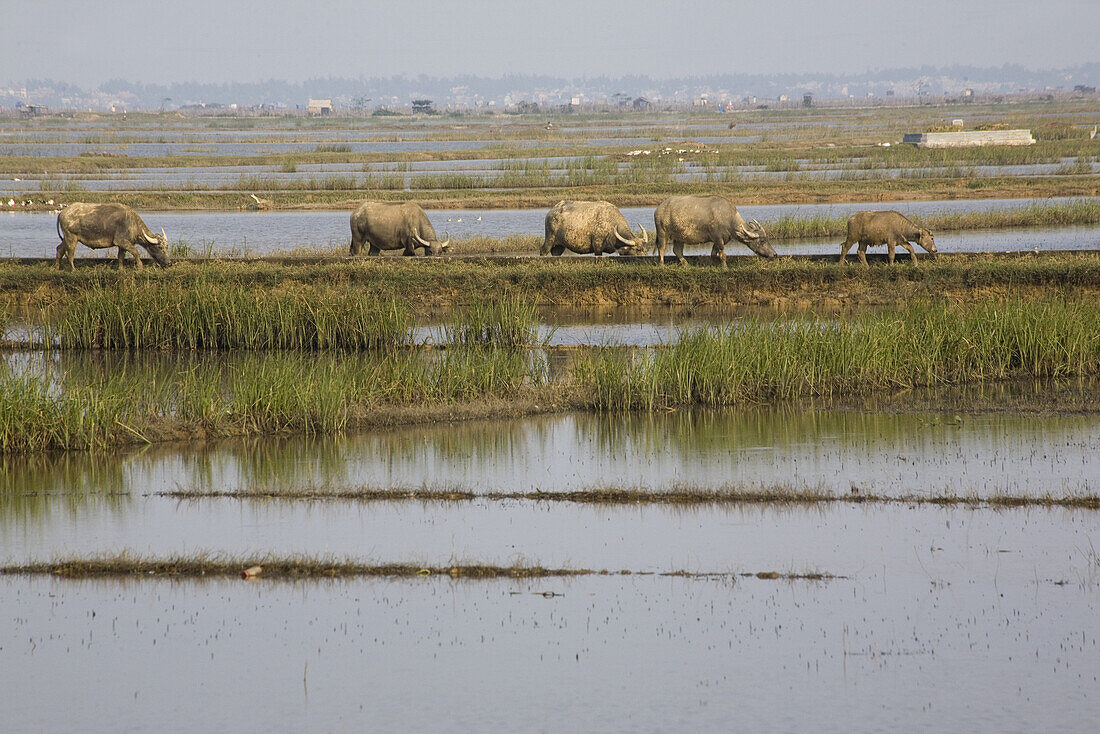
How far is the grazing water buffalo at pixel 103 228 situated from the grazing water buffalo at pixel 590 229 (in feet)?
23.7

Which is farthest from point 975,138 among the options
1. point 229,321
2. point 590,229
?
point 229,321

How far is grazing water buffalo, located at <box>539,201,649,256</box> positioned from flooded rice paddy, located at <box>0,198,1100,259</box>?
458cm

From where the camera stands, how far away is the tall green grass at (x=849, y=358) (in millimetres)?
12773

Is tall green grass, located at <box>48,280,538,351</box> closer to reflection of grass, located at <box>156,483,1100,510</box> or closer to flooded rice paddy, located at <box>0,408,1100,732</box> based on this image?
flooded rice paddy, located at <box>0,408,1100,732</box>

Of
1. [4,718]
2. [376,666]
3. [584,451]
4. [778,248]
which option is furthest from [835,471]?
[778,248]

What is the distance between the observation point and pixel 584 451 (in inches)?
446

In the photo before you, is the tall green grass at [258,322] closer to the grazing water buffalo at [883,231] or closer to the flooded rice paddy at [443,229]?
the flooded rice paddy at [443,229]

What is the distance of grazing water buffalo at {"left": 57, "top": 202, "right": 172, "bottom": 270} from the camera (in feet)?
67.3

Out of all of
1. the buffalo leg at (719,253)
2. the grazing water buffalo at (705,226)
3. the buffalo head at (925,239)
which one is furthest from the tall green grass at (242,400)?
the buffalo head at (925,239)

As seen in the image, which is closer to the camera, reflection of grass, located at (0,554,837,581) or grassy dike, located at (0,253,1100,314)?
reflection of grass, located at (0,554,837,581)

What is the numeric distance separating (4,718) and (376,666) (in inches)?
→ 76.0

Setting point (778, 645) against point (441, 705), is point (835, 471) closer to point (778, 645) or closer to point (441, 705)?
point (778, 645)

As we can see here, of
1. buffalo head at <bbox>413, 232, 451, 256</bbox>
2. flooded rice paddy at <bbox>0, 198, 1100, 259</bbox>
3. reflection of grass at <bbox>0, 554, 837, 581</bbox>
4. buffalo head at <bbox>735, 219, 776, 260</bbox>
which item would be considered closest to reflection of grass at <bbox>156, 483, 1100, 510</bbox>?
reflection of grass at <bbox>0, 554, 837, 581</bbox>

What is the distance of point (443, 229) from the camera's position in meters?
29.6
